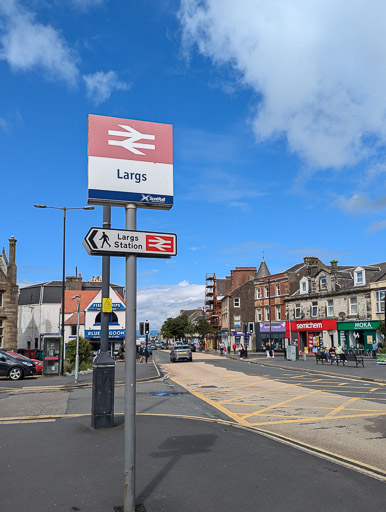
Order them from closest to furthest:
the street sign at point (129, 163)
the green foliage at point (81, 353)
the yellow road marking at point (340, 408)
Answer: the street sign at point (129, 163), the yellow road marking at point (340, 408), the green foliage at point (81, 353)

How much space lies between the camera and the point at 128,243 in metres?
5.13

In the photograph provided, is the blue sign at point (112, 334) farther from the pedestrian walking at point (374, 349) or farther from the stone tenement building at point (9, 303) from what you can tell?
the pedestrian walking at point (374, 349)

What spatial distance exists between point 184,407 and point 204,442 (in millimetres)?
4819

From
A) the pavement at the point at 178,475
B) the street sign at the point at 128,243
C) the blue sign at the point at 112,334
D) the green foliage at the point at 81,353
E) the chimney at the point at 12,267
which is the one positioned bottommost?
the pavement at the point at 178,475

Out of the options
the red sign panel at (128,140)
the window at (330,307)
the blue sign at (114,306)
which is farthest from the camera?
the window at (330,307)

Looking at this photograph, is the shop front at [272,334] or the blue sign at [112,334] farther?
the shop front at [272,334]

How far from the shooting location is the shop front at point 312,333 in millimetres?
50206

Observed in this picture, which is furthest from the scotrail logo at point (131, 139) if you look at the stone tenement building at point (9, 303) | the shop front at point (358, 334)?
the stone tenement building at point (9, 303)

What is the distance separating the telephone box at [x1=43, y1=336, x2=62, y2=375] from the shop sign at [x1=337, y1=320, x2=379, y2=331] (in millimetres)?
30159

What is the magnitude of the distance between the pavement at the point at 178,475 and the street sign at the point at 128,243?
2.78 m

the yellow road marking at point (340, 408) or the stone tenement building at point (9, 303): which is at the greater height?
the stone tenement building at point (9, 303)

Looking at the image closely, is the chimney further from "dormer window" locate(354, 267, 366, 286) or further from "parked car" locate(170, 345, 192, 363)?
"dormer window" locate(354, 267, 366, 286)

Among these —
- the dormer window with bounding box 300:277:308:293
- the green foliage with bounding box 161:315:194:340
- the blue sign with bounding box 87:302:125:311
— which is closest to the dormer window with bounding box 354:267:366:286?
the dormer window with bounding box 300:277:308:293

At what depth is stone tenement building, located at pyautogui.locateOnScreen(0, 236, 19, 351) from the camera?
45.6 meters
